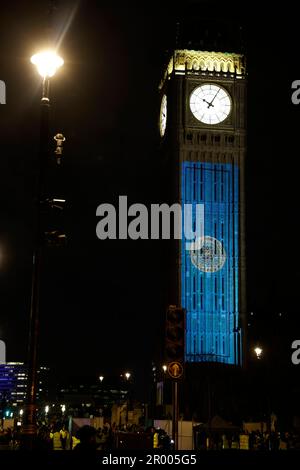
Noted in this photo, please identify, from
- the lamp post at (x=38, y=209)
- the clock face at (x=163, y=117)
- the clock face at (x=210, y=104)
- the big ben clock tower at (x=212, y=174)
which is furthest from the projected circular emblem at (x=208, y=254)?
the lamp post at (x=38, y=209)

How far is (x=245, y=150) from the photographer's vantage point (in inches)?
3839

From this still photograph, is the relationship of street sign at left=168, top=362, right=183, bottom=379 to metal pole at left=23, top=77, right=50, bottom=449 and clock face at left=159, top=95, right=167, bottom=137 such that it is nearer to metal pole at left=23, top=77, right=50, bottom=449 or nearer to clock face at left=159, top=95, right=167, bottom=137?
metal pole at left=23, top=77, right=50, bottom=449

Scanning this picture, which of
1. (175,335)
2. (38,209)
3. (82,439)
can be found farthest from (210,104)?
(82,439)

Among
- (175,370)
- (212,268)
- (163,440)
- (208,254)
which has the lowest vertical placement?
(163,440)

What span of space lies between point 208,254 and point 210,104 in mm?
18379

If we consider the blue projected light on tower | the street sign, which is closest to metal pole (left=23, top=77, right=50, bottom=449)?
the street sign

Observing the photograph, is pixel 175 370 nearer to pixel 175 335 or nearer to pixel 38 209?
pixel 175 335

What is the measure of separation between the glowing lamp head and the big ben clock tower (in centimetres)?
7482

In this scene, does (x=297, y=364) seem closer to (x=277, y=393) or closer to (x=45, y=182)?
(x=277, y=393)

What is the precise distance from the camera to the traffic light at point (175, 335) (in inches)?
608

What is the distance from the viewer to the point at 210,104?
96188mm

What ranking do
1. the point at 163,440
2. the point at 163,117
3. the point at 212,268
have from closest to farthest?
the point at 163,440
the point at 212,268
the point at 163,117

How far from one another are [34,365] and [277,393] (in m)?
61.2
